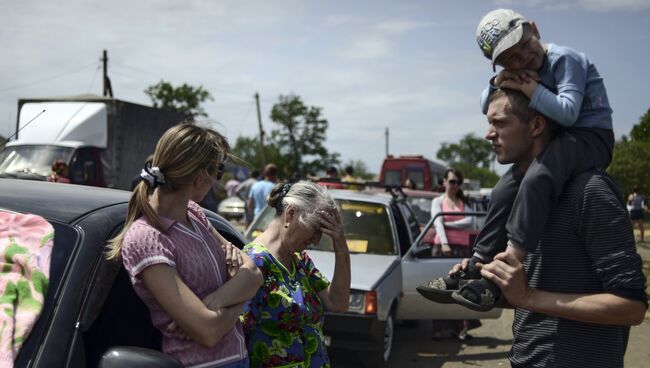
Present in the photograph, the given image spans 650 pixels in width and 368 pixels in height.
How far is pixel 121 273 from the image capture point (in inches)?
85.1

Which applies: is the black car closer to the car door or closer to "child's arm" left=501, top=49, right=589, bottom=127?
"child's arm" left=501, top=49, right=589, bottom=127

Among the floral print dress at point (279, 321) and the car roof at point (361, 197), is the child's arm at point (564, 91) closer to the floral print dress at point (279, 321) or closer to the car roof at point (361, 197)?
the floral print dress at point (279, 321)

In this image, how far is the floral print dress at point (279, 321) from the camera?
2670mm

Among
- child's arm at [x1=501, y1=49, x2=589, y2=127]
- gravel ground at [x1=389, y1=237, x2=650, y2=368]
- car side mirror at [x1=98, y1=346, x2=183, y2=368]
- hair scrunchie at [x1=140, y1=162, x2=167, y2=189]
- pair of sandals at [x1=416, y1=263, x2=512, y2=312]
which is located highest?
child's arm at [x1=501, y1=49, x2=589, y2=127]

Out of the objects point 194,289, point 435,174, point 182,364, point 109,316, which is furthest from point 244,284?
point 435,174

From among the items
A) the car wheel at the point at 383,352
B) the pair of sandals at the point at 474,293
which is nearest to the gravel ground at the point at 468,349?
the car wheel at the point at 383,352

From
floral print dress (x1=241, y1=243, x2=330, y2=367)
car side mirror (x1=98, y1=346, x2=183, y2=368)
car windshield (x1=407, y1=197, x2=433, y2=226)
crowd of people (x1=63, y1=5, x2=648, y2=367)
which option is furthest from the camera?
car windshield (x1=407, y1=197, x2=433, y2=226)

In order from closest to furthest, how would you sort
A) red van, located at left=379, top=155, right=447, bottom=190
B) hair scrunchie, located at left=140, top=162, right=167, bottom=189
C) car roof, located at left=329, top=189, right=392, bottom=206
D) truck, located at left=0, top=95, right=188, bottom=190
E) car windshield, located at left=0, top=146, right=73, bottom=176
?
hair scrunchie, located at left=140, top=162, right=167, bottom=189 → car roof, located at left=329, top=189, right=392, bottom=206 → car windshield, located at left=0, top=146, right=73, bottom=176 → truck, located at left=0, top=95, right=188, bottom=190 → red van, located at left=379, top=155, right=447, bottom=190

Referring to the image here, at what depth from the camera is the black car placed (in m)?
1.84

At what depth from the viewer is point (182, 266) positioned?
6.50 ft

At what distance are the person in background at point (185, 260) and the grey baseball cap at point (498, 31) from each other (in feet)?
3.14

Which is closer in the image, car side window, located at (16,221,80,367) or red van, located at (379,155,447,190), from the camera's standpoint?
car side window, located at (16,221,80,367)

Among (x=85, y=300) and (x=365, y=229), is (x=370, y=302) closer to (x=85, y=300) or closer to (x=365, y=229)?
(x=365, y=229)

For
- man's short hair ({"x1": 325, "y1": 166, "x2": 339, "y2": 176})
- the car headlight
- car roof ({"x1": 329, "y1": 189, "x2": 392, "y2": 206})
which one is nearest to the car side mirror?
the car headlight
